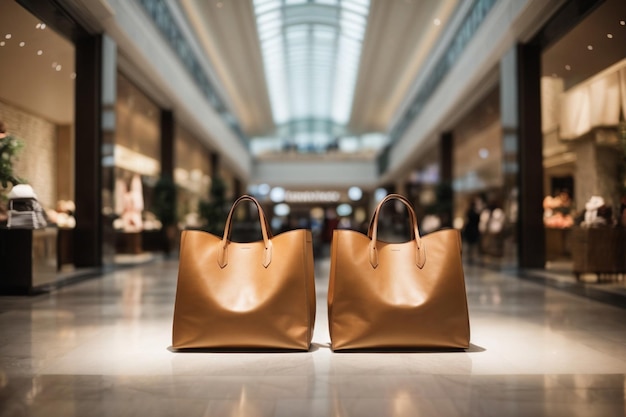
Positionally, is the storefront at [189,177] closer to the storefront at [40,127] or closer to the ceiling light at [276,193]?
the storefront at [40,127]

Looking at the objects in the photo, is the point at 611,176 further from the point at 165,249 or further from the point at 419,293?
the point at 165,249

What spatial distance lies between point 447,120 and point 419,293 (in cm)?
1546

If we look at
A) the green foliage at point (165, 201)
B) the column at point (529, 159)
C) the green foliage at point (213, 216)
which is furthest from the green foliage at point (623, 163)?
the green foliage at point (165, 201)

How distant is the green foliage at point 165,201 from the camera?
16500 millimetres

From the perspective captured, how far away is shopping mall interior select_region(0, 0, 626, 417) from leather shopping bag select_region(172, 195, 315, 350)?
5cm

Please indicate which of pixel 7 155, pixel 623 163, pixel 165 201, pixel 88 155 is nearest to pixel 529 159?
pixel 623 163

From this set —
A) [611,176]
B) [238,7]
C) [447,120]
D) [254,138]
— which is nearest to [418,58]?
[447,120]

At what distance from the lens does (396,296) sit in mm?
3375

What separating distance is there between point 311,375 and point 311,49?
86.9 feet

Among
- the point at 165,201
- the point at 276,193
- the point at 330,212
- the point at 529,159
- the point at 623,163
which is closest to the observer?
the point at 623,163

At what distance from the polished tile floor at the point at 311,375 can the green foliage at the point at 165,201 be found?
38.9ft

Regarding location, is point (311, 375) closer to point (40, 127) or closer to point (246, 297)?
point (246, 297)

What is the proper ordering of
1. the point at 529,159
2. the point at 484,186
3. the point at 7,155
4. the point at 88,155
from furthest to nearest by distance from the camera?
1. the point at 484,186
2. the point at 529,159
3. the point at 88,155
4. the point at 7,155

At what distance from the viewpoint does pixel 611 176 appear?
298 inches
